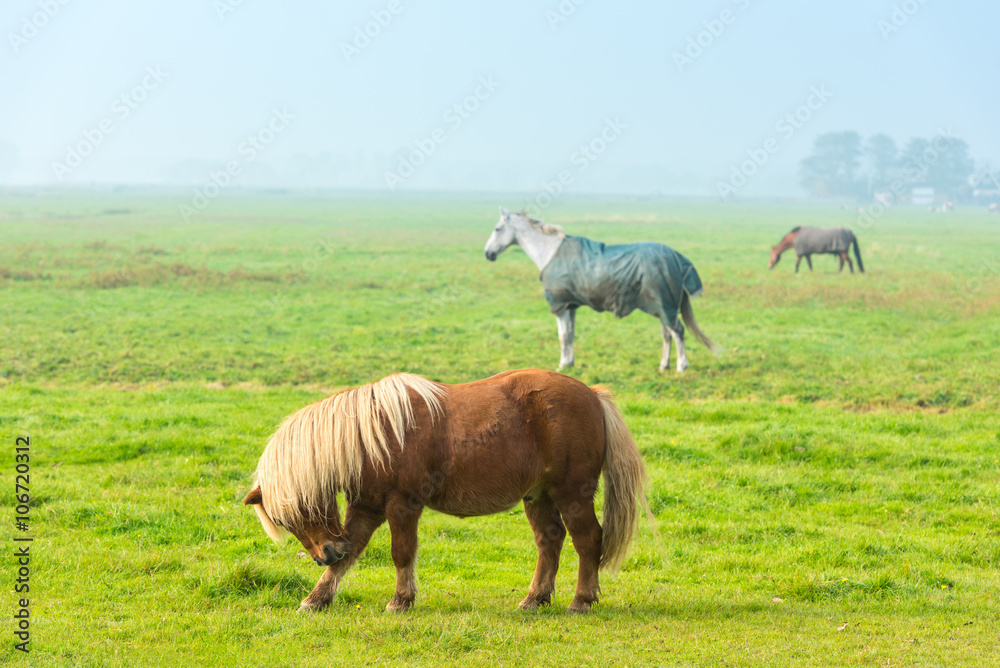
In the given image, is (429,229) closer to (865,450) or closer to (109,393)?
(109,393)

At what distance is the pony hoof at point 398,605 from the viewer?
534 centimetres

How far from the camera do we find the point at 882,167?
155750mm

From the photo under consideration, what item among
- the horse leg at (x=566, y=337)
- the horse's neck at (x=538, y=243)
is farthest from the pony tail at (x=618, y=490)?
the horse's neck at (x=538, y=243)

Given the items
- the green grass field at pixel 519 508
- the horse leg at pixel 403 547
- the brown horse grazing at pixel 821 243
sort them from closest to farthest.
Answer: the green grass field at pixel 519 508 → the horse leg at pixel 403 547 → the brown horse grazing at pixel 821 243

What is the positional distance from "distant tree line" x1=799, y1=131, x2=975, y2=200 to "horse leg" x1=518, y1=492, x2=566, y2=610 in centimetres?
13412

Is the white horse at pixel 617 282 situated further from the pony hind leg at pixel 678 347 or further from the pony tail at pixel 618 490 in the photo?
the pony tail at pixel 618 490

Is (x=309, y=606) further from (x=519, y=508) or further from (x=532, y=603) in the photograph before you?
(x=519, y=508)

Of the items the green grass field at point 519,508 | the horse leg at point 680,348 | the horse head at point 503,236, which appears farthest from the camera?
the horse head at point 503,236

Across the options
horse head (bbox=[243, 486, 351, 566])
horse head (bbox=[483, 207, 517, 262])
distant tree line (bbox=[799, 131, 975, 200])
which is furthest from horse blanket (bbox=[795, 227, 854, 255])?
A: distant tree line (bbox=[799, 131, 975, 200])

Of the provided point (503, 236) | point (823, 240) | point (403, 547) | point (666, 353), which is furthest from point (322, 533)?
point (823, 240)

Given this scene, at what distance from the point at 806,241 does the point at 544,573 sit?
2821cm

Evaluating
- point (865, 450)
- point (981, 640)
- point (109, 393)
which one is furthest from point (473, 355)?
point (981, 640)

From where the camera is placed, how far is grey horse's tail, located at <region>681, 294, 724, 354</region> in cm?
1451

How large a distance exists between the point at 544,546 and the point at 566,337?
9.29 meters
